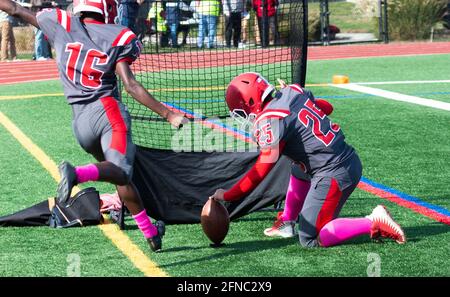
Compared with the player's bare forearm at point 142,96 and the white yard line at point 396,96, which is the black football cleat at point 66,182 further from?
the white yard line at point 396,96

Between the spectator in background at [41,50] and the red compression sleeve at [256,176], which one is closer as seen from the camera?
the red compression sleeve at [256,176]

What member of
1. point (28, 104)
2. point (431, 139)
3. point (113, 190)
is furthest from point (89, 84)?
point (28, 104)

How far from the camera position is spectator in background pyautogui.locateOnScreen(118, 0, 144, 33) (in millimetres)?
7055

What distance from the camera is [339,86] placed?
14773mm

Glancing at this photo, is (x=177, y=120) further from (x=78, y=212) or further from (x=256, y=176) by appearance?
(x=78, y=212)

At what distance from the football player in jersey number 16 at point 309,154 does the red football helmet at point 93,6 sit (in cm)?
90

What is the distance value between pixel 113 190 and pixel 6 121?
430 centimetres

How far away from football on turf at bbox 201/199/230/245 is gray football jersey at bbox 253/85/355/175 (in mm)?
486

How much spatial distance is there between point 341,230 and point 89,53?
1.89m

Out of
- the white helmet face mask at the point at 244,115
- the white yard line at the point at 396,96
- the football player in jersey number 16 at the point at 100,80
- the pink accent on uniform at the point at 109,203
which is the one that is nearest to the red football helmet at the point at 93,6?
the football player in jersey number 16 at the point at 100,80

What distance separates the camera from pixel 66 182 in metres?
5.22

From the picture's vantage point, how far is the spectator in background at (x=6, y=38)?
19719 millimetres

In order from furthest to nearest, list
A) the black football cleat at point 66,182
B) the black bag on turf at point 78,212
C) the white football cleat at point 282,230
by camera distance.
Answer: the black bag on turf at point 78,212, the white football cleat at point 282,230, the black football cleat at point 66,182

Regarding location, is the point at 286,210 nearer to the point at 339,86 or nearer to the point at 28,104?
the point at 28,104
